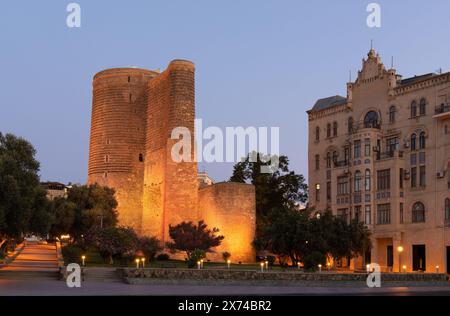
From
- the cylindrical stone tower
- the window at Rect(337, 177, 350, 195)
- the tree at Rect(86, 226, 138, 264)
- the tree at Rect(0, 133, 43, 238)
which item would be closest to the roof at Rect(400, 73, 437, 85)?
the window at Rect(337, 177, 350, 195)

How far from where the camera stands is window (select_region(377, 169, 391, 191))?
5250 cm

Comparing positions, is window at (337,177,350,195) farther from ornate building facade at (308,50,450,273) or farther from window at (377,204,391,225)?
window at (377,204,391,225)

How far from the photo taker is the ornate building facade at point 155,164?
5559 centimetres

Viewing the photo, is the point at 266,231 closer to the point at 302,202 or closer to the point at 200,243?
the point at 200,243

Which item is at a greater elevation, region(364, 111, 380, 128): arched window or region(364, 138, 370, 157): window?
region(364, 111, 380, 128): arched window

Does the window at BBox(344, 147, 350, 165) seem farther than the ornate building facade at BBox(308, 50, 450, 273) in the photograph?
Yes

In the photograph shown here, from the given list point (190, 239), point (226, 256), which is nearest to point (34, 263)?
point (190, 239)

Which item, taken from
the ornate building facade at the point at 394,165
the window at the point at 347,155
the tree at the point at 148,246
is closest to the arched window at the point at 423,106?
the ornate building facade at the point at 394,165

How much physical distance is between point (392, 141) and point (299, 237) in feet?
44.6

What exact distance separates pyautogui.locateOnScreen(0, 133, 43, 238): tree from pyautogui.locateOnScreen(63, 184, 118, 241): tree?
18.9 m

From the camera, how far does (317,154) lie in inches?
2384

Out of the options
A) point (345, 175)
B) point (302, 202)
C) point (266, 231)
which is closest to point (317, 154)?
point (345, 175)

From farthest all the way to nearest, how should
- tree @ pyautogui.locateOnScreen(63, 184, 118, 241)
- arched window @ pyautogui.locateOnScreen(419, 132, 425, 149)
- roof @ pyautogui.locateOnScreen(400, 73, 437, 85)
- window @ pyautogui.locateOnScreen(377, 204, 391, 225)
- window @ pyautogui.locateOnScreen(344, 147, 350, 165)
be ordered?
window @ pyautogui.locateOnScreen(344, 147, 350, 165) → tree @ pyautogui.locateOnScreen(63, 184, 118, 241) → window @ pyautogui.locateOnScreen(377, 204, 391, 225) → roof @ pyautogui.locateOnScreen(400, 73, 437, 85) → arched window @ pyautogui.locateOnScreen(419, 132, 425, 149)
